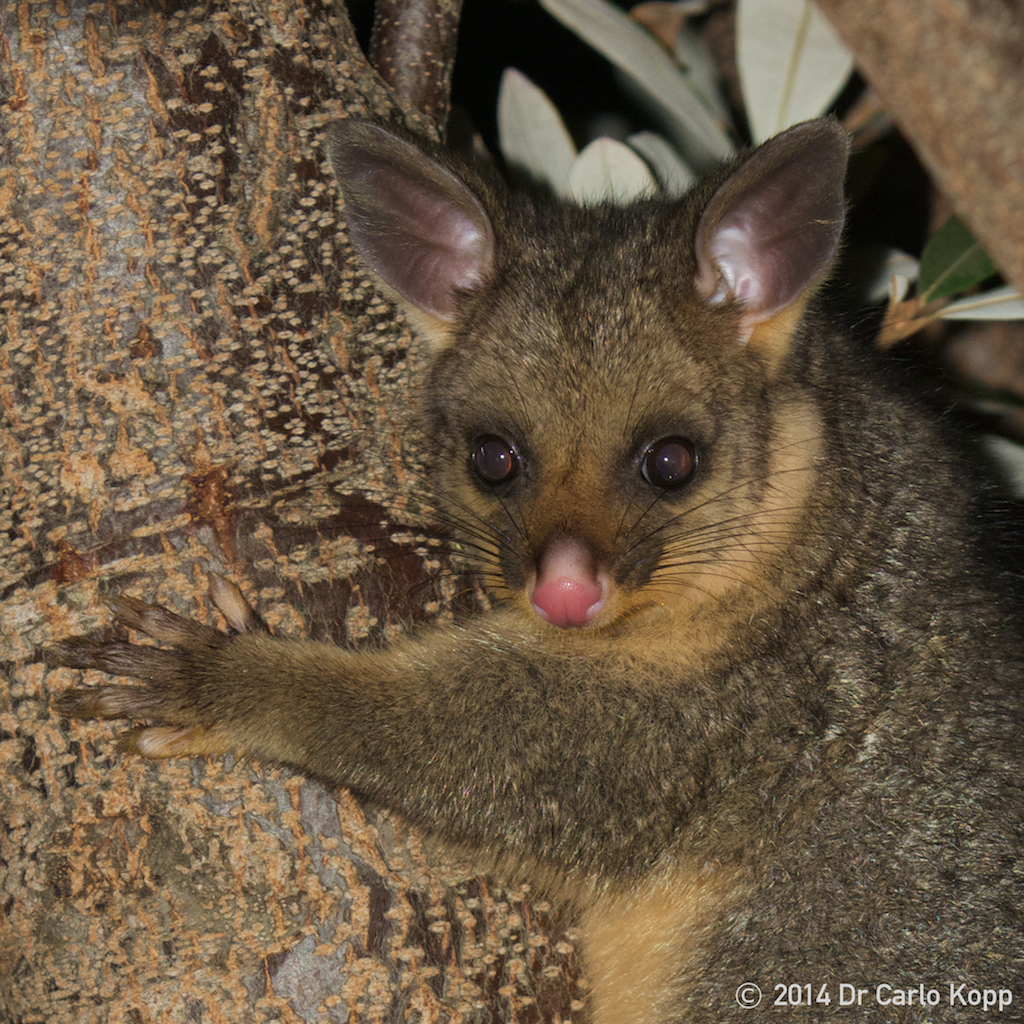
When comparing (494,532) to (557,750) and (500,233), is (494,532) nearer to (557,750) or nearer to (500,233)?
(557,750)

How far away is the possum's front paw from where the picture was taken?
226 cm

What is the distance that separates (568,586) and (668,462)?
45cm

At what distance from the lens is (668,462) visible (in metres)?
2.55

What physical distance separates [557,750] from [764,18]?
249 cm

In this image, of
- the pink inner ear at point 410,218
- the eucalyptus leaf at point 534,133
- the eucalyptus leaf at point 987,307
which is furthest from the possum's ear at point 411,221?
the eucalyptus leaf at point 987,307

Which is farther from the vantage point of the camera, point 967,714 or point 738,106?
point 738,106

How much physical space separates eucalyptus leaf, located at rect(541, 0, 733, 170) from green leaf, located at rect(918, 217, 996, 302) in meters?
0.71

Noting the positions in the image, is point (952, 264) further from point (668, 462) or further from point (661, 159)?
point (668, 462)

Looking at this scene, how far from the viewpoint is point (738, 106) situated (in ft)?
18.2

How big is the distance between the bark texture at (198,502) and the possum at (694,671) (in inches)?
4.7

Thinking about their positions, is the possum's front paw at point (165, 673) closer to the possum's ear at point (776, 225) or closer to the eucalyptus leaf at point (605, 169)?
the possum's ear at point (776, 225)

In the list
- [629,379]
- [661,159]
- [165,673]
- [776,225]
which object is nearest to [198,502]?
[165,673]

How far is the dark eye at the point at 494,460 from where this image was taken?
264 centimetres

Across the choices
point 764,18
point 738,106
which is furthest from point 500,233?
point 738,106
